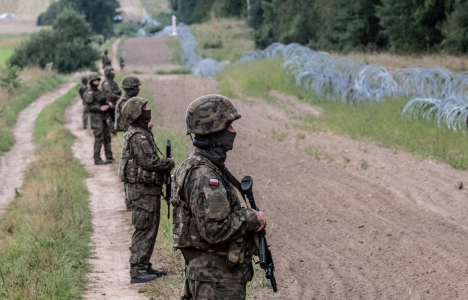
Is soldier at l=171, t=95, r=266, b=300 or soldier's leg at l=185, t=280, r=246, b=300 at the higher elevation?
soldier at l=171, t=95, r=266, b=300

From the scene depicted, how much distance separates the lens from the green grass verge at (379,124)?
35.7 ft

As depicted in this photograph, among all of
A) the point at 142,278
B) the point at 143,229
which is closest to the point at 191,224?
the point at 143,229

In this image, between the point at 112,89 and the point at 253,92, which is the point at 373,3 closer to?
the point at 253,92

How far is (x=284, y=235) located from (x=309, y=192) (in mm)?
1985

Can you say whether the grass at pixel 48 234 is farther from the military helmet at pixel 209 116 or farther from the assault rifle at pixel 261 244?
the military helmet at pixel 209 116

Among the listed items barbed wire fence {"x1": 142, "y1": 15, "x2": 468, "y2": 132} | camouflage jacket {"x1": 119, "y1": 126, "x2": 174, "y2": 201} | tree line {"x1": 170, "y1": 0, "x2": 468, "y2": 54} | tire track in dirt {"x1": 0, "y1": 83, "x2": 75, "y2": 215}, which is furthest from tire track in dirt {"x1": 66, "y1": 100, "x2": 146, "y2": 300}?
tree line {"x1": 170, "y1": 0, "x2": 468, "y2": 54}

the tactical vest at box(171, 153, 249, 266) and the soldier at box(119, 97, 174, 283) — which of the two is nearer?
the tactical vest at box(171, 153, 249, 266)

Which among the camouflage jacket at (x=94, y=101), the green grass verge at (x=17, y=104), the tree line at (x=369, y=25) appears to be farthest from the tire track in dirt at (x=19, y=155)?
the tree line at (x=369, y=25)

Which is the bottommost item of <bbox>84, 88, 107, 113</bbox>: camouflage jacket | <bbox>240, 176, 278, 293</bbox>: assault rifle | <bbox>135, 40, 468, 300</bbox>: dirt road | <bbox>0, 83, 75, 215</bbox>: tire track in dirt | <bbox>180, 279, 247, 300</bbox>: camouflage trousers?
<bbox>0, 83, 75, 215</bbox>: tire track in dirt

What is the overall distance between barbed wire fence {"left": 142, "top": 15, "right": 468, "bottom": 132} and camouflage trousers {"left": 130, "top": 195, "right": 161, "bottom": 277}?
7.51m

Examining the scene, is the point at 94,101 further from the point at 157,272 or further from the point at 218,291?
the point at 218,291

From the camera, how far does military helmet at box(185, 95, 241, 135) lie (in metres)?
3.31

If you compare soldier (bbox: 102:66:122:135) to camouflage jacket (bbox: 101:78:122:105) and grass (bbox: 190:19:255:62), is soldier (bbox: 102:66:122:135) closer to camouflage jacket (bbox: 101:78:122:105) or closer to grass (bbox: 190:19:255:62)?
camouflage jacket (bbox: 101:78:122:105)

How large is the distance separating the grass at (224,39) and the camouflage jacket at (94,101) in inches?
929
